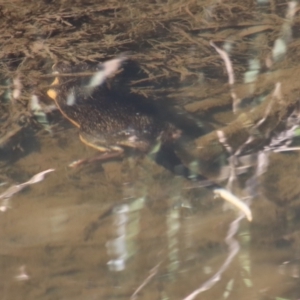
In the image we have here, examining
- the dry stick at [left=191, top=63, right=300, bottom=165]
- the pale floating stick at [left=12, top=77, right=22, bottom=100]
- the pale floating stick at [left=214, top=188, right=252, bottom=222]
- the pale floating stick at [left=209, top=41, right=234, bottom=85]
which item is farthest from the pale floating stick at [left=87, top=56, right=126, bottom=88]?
the pale floating stick at [left=214, top=188, right=252, bottom=222]

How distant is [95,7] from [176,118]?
43.4 inches

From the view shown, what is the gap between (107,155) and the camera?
3.15 meters

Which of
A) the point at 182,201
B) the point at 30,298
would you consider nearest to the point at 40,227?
the point at 30,298

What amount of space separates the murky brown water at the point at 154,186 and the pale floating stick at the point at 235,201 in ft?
0.14

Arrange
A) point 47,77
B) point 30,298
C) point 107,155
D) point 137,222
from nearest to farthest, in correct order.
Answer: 1. point 30,298
2. point 137,222
3. point 107,155
4. point 47,77

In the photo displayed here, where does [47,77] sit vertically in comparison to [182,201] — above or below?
above

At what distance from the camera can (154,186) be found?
3.02 meters

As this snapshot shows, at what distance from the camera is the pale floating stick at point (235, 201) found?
283cm

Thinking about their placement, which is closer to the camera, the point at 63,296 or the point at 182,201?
the point at 63,296

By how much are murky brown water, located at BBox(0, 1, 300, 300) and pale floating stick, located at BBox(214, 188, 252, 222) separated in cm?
4

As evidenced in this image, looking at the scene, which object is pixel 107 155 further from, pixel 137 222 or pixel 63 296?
pixel 63 296

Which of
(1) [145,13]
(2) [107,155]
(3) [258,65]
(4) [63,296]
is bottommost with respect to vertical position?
(4) [63,296]

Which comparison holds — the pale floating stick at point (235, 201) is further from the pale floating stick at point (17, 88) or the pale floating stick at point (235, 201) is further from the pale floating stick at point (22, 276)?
the pale floating stick at point (17, 88)

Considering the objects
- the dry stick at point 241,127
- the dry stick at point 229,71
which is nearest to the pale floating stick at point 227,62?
the dry stick at point 229,71
